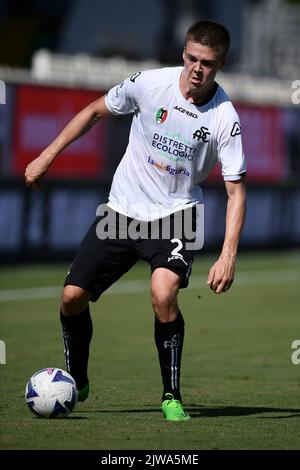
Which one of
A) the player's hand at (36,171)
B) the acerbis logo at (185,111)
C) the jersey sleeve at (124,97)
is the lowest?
the player's hand at (36,171)

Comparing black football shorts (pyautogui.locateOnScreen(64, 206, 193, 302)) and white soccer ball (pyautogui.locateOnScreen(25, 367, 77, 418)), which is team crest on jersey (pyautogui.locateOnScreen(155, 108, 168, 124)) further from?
white soccer ball (pyautogui.locateOnScreen(25, 367, 77, 418))

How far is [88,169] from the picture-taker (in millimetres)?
20922

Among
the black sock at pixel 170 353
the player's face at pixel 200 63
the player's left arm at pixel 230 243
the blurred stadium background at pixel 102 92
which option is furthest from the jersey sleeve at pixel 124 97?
the blurred stadium background at pixel 102 92

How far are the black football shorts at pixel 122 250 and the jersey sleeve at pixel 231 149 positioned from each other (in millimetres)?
487

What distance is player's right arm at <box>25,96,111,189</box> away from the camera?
8.24 metres

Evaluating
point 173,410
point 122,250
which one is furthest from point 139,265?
point 173,410

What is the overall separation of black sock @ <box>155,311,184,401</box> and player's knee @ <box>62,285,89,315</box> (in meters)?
0.55

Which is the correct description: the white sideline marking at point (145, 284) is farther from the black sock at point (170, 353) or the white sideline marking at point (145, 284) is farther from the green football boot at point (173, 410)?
the green football boot at point (173, 410)

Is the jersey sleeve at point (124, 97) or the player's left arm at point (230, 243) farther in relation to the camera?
the jersey sleeve at point (124, 97)

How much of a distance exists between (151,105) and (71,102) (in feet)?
41.2

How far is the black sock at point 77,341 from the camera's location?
8523mm

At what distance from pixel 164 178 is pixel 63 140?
29.3 inches
